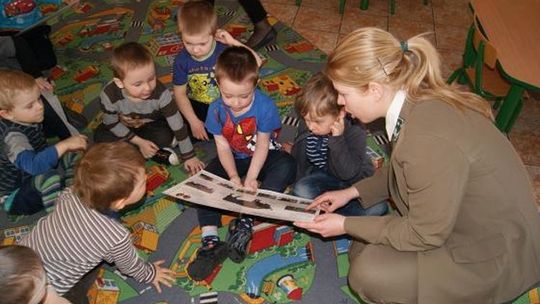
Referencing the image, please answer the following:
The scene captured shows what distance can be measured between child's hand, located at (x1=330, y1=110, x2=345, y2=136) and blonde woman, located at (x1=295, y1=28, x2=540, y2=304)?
1.12 ft

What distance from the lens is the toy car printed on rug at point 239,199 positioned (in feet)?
6.68

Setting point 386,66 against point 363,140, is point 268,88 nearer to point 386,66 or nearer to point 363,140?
point 363,140

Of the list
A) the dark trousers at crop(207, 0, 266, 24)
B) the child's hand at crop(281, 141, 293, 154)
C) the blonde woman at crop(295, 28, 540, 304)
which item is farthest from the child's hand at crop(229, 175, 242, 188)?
the dark trousers at crop(207, 0, 266, 24)

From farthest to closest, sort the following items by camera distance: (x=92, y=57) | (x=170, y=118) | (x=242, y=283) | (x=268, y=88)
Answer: (x=92, y=57)
(x=268, y=88)
(x=170, y=118)
(x=242, y=283)

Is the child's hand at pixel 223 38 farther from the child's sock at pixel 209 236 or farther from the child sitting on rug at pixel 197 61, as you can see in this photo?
the child's sock at pixel 209 236

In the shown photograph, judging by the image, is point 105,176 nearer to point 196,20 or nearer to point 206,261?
point 206,261

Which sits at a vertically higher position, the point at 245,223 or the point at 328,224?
the point at 328,224

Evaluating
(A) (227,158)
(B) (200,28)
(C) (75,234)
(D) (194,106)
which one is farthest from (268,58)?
(C) (75,234)

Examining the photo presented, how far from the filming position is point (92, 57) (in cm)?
381

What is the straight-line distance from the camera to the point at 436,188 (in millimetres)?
1569

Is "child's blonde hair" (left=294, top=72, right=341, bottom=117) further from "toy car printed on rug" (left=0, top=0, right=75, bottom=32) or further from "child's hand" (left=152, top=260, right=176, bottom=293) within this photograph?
"toy car printed on rug" (left=0, top=0, right=75, bottom=32)

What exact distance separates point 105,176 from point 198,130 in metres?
1.20

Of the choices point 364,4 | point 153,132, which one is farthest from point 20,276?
point 364,4

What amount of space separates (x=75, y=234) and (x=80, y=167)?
26cm
